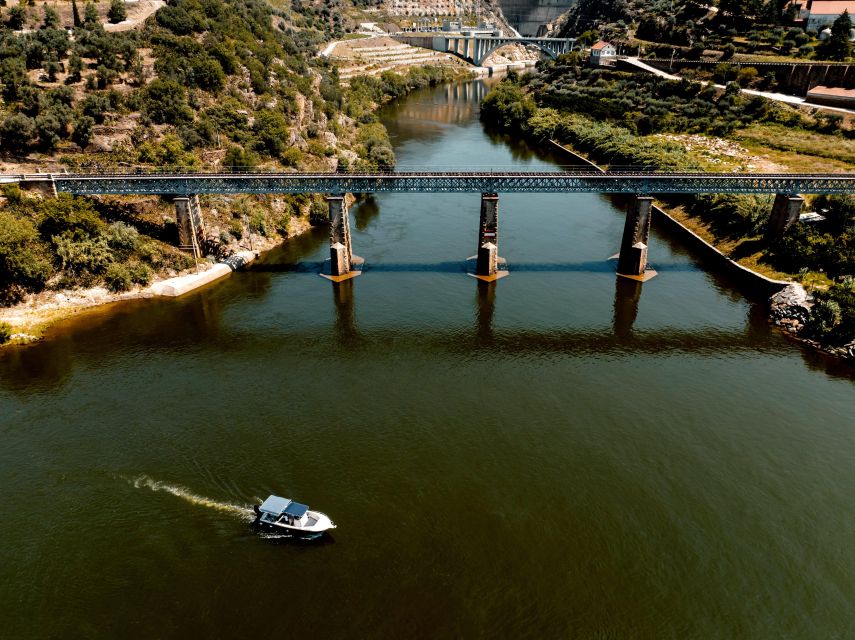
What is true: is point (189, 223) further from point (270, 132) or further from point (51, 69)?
point (51, 69)

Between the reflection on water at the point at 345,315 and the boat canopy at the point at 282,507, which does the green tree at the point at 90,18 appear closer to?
the reflection on water at the point at 345,315

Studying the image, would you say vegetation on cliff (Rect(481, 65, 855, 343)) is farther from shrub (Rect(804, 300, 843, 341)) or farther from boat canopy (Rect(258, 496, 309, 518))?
boat canopy (Rect(258, 496, 309, 518))

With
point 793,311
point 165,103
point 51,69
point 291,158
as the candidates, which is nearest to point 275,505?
point 793,311

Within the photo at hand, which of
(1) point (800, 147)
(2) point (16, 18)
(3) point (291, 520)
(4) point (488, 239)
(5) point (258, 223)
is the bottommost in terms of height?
(3) point (291, 520)

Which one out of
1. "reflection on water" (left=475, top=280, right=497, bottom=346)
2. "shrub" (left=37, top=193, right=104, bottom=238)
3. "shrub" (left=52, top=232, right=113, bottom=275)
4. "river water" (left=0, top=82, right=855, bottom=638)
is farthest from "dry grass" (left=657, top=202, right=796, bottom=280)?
"shrub" (left=37, top=193, right=104, bottom=238)

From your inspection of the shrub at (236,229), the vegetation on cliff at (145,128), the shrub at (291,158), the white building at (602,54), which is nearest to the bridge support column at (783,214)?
the vegetation on cliff at (145,128)

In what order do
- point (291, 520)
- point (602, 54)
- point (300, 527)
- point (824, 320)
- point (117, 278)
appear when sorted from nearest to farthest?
point (300, 527)
point (291, 520)
point (824, 320)
point (117, 278)
point (602, 54)
